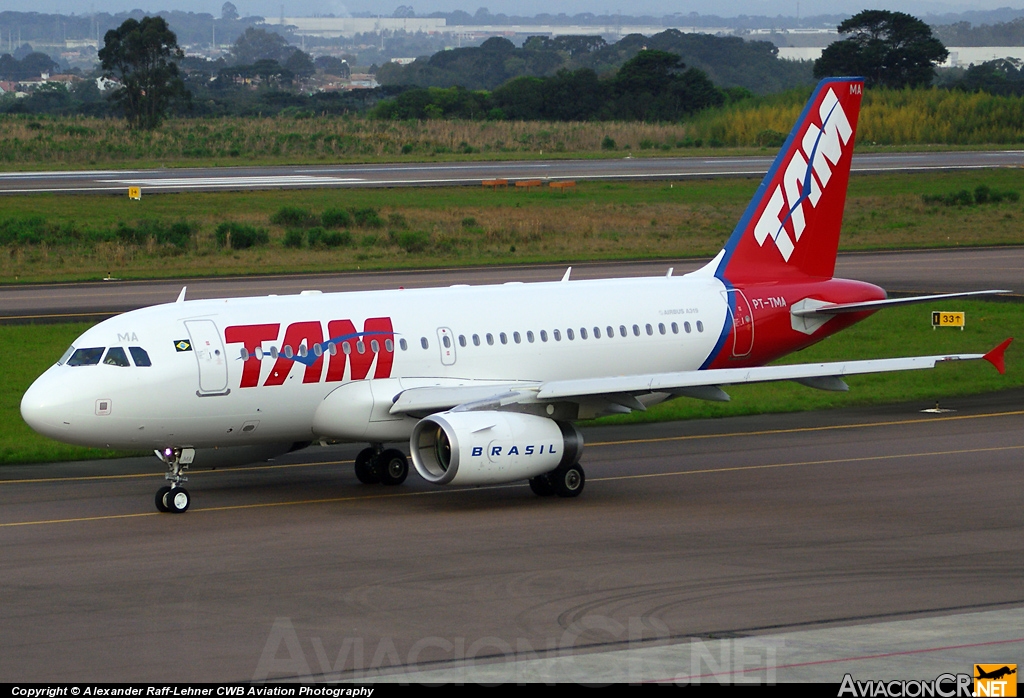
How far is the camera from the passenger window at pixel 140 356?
90.4 feet

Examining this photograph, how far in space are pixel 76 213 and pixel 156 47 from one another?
206 feet

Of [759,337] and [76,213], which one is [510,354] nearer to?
[759,337]

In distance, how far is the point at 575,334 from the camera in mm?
32219

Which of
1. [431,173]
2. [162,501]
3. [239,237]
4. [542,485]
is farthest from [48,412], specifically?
[431,173]

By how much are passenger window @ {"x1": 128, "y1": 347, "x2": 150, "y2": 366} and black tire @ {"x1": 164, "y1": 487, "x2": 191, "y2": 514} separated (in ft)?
8.00

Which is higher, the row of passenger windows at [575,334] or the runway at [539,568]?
the row of passenger windows at [575,334]

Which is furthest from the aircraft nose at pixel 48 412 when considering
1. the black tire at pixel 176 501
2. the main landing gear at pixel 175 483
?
the black tire at pixel 176 501

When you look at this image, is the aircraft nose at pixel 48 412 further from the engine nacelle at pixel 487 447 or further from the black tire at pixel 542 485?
the black tire at pixel 542 485

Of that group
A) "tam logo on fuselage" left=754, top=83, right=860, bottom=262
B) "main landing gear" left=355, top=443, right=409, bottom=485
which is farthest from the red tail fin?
"main landing gear" left=355, top=443, right=409, bottom=485

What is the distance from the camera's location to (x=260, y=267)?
223 ft

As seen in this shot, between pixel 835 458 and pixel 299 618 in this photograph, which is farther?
pixel 835 458

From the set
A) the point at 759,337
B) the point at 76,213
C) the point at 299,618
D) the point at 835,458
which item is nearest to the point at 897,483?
the point at 835,458

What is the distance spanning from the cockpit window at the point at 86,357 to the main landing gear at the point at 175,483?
218cm

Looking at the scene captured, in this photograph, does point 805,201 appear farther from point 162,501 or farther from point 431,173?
point 431,173
